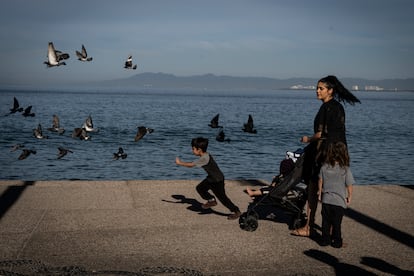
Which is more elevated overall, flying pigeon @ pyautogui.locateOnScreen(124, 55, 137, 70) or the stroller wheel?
flying pigeon @ pyautogui.locateOnScreen(124, 55, 137, 70)

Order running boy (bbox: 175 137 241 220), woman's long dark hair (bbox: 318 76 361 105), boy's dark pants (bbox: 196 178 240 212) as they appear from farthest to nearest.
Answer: boy's dark pants (bbox: 196 178 240 212), running boy (bbox: 175 137 241 220), woman's long dark hair (bbox: 318 76 361 105)

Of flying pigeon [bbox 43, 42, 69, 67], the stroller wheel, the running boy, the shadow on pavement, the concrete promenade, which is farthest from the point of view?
flying pigeon [bbox 43, 42, 69, 67]

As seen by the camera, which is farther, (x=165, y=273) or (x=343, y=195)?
(x=343, y=195)

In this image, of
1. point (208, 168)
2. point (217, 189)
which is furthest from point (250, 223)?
point (208, 168)

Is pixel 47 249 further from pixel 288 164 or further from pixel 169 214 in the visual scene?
pixel 288 164

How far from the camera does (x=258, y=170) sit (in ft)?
72.0

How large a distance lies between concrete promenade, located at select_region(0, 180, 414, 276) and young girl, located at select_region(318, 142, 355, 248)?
236mm

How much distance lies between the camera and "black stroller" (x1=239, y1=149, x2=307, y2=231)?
6.47m

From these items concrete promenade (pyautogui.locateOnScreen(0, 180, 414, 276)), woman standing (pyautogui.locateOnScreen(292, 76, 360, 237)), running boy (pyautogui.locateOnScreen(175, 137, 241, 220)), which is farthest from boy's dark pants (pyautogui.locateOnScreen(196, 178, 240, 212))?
woman standing (pyautogui.locateOnScreen(292, 76, 360, 237))

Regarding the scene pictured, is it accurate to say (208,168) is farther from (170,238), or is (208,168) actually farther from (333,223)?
(333,223)

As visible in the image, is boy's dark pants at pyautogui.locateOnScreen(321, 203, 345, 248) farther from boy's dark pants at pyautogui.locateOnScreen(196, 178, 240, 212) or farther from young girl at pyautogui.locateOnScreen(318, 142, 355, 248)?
boy's dark pants at pyautogui.locateOnScreen(196, 178, 240, 212)

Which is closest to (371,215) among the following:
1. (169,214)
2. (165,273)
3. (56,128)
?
(169,214)

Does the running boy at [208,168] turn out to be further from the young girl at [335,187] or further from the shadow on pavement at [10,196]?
the shadow on pavement at [10,196]

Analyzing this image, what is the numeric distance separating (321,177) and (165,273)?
2.26 m
